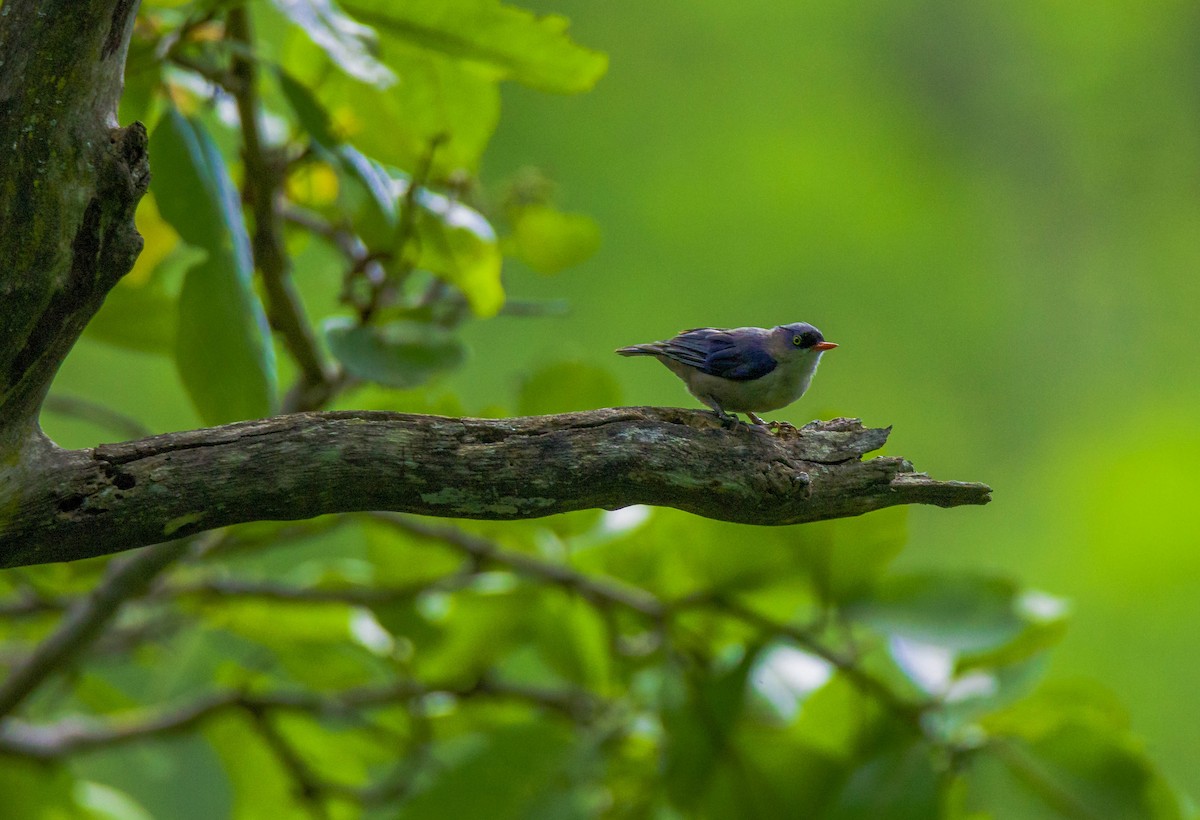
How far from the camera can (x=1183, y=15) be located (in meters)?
3.22

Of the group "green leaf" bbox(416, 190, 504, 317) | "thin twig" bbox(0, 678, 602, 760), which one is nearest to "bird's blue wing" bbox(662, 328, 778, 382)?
"green leaf" bbox(416, 190, 504, 317)

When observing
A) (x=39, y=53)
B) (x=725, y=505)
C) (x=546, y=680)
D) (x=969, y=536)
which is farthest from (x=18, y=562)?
(x=969, y=536)

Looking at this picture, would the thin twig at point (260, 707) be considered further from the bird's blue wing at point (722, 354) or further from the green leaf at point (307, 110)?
the green leaf at point (307, 110)

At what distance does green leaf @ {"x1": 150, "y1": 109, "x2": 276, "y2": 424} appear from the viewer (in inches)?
34.7

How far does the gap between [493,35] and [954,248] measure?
90.5 inches

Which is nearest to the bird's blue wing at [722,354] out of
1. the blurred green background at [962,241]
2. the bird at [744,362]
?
the bird at [744,362]

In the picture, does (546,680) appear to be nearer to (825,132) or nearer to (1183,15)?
(825,132)

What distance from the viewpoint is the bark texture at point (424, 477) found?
64 cm

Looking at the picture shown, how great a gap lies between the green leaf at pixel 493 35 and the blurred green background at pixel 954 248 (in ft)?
5.08

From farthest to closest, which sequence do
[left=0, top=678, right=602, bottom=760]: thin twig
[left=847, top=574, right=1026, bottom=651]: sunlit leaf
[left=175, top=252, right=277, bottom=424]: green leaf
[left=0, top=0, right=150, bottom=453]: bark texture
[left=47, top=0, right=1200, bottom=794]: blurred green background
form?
[left=47, top=0, right=1200, bottom=794]: blurred green background
[left=0, top=678, right=602, bottom=760]: thin twig
[left=847, top=574, right=1026, bottom=651]: sunlit leaf
[left=175, top=252, right=277, bottom=424]: green leaf
[left=0, top=0, right=150, bottom=453]: bark texture

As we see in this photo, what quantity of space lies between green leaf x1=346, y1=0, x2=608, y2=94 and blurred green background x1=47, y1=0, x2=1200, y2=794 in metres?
1.55

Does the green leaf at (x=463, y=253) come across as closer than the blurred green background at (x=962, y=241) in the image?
Yes

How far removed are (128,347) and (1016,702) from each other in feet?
3.21

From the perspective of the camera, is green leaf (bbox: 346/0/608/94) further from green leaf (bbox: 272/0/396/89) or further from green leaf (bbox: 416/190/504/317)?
green leaf (bbox: 416/190/504/317)
